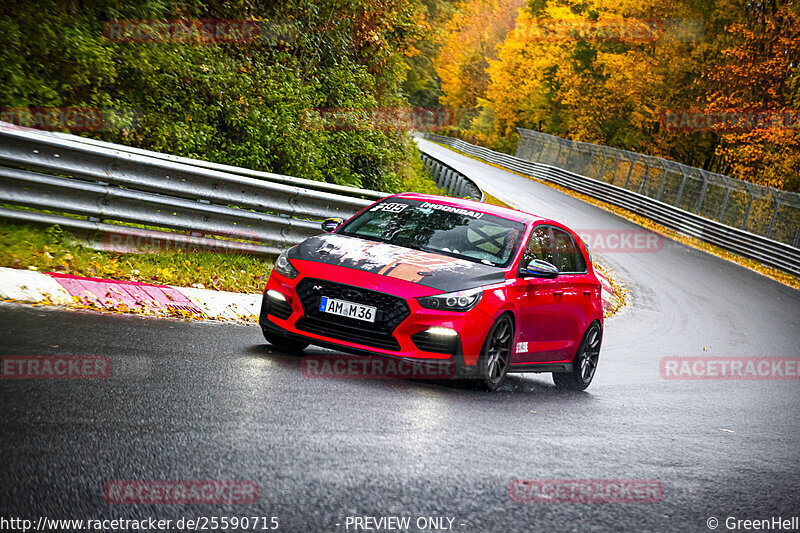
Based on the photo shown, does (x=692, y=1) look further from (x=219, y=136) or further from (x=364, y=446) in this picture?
(x=364, y=446)

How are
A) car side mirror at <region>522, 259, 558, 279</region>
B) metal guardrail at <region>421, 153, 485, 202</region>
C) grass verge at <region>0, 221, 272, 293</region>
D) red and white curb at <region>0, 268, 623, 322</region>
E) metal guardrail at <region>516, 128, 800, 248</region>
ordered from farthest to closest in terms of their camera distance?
1. metal guardrail at <region>516, 128, 800, 248</region>
2. metal guardrail at <region>421, 153, 485, 202</region>
3. grass verge at <region>0, 221, 272, 293</region>
4. car side mirror at <region>522, 259, 558, 279</region>
5. red and white curb at <region>0, 268, 623, 322</region>

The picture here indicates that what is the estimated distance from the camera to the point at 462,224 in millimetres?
8828

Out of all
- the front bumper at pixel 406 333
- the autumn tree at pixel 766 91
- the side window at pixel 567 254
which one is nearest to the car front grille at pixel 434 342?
the front bumper at pixel 406 333

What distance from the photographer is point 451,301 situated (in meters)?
7.42

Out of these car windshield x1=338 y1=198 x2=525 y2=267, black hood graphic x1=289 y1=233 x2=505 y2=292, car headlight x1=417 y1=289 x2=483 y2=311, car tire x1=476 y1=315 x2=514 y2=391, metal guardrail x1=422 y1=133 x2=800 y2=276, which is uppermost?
car windshield x1=338 y1=198 x2=525 y2=267

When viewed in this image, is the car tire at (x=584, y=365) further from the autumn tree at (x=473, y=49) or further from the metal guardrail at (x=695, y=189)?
the autumn tree at (x=473, y=49)

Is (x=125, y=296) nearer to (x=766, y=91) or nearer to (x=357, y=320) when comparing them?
(x=357, y=320)

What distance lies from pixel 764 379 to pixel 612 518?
989cm

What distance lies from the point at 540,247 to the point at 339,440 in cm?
438

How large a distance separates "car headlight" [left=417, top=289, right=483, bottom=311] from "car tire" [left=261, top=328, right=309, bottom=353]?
1.19 metres

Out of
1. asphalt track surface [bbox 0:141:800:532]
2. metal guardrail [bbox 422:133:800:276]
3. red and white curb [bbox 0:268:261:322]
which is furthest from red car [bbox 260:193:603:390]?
metal guardrail [bbox 422:133:800:276]

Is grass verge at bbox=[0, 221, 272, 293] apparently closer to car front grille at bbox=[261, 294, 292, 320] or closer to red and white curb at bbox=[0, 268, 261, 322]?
red and white curb at bbox=[0, 268, 261, 322]

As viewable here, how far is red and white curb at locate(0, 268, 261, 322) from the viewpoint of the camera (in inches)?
321

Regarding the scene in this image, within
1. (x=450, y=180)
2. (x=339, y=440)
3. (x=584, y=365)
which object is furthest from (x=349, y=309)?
(x=450, y=180)
